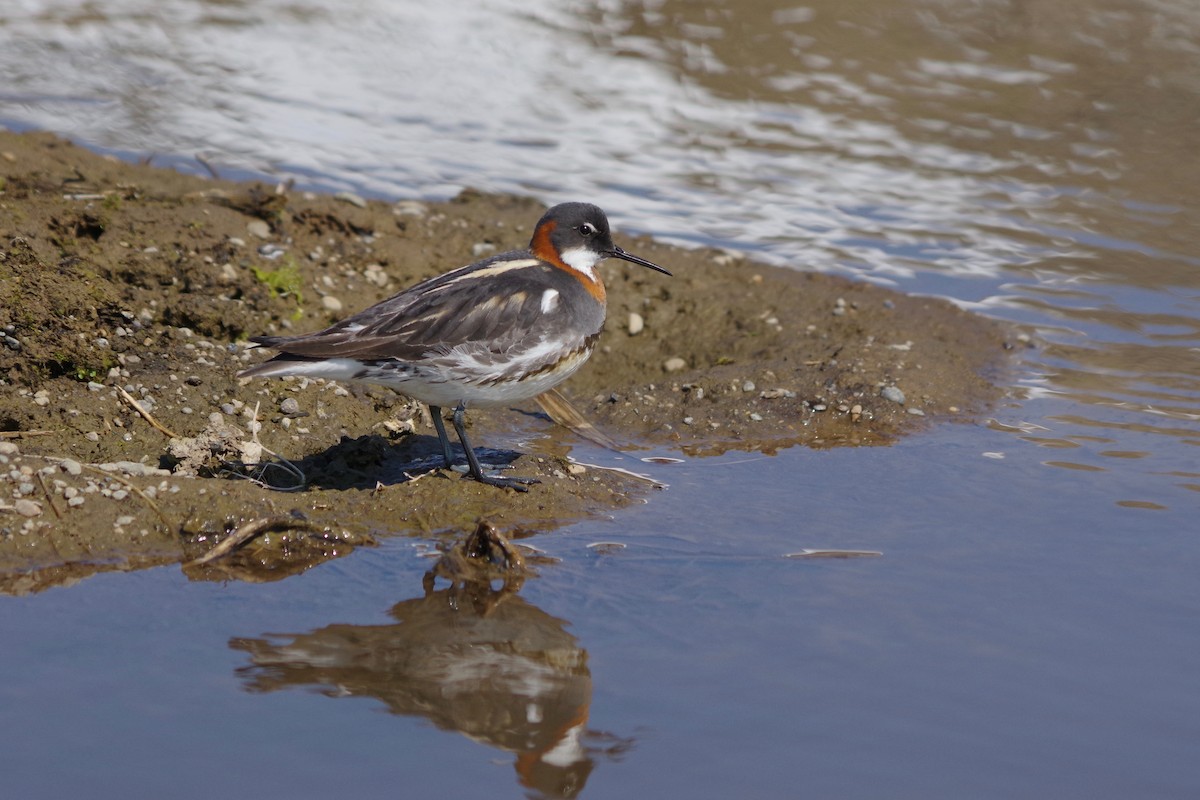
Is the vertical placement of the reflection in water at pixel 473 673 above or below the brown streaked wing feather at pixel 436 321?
below

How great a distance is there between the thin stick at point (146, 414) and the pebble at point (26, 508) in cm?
115

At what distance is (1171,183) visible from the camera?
12.0 meters

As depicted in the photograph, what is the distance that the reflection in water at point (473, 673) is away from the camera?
4266mm

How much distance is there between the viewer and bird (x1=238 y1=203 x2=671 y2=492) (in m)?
6.53

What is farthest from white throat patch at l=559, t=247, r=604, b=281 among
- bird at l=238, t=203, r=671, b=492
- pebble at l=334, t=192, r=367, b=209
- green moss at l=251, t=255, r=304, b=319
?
pebble at l=334, t=192, r=367, b=209

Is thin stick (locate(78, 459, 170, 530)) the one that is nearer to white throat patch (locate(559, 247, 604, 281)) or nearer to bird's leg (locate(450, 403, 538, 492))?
bird's leg (locate(450, 403, 538, 492))

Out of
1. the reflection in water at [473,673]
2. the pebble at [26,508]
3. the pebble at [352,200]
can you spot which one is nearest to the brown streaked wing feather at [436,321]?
the pebble at [26,508]

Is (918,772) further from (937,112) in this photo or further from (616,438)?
(937,112)

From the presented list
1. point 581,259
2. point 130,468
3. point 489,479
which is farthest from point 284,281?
point 489,479

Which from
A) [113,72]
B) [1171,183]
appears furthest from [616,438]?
[113,72]

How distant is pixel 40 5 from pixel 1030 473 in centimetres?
1319

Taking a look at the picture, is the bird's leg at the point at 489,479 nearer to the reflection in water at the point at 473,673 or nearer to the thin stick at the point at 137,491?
the reflection in water at the point at 473,673

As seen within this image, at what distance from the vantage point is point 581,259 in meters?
7.69

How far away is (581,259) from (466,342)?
1255 mm
